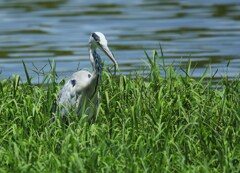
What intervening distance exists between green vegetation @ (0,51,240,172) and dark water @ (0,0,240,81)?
4.34 m

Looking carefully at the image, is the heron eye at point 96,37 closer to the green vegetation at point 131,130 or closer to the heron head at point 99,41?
the heron head at point 99,41

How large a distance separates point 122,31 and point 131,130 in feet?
37.4

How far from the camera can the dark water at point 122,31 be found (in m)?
16.1

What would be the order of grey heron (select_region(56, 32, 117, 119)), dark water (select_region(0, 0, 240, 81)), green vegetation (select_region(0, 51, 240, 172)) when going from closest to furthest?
green vegetation (select_region(0, 51, 240, 172))
grey heron (select_region(56, 32, 117, 119))
dark water (select_region(0, 0, 240, 81))

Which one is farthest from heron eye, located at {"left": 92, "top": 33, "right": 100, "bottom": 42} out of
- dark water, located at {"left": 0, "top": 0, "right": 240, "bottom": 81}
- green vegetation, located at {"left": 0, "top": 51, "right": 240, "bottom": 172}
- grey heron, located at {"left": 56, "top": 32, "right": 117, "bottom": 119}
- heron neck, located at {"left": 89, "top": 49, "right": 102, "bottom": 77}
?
dark water, located at {"left": 0, "top": 0, "right": 240, "bottom": 81}

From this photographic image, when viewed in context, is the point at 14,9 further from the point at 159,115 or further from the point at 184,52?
the point at 159,115

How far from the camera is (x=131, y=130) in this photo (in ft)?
28.8

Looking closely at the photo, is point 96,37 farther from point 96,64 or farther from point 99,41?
A: point 96,64

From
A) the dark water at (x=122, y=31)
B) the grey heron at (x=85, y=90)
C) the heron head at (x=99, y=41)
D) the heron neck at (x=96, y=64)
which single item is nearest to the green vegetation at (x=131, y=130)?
the grey heron at (x=85, y=90)

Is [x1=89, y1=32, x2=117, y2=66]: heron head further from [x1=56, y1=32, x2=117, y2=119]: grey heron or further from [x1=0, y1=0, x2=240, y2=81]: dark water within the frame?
[x1=0, y1=0, x2=240, y2=81]: dark water

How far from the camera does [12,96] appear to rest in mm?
10156

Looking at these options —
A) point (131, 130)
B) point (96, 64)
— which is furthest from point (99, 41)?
point (131, 130)

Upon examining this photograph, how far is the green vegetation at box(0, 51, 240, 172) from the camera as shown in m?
7.76

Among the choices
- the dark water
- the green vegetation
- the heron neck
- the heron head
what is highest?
the heron head
